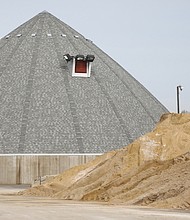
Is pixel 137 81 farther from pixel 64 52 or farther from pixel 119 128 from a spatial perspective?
pixel 119 128

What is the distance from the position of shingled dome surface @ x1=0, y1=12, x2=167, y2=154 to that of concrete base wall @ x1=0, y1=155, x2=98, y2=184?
2.90m

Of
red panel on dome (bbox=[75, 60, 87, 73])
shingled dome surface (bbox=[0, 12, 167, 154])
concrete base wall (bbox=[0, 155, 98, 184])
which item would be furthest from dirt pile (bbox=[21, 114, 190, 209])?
red panel on dome (bbox=[75, 60, 87, 73])

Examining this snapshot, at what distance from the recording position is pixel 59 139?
6881 centimetres

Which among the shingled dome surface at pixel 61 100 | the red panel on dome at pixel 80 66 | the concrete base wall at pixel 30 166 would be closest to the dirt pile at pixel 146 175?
the concrete base wall at pixel 30 166

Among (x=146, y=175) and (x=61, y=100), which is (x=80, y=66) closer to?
(x=61, y=100)

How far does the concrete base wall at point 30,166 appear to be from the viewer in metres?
61.6

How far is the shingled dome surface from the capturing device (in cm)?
6919

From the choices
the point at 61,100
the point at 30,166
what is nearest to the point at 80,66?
the point at 61,100

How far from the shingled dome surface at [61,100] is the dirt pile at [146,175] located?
26.4 m

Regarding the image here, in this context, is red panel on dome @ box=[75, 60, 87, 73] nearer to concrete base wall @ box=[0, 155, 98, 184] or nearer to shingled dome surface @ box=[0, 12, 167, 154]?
shingled dome surface @ box=[0, 12, 167, 154]

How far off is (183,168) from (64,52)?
55.7m

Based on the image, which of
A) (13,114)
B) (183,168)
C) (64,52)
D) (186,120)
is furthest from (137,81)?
(183,168)

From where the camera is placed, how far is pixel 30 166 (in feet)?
204

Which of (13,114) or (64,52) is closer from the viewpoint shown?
(13,114)
